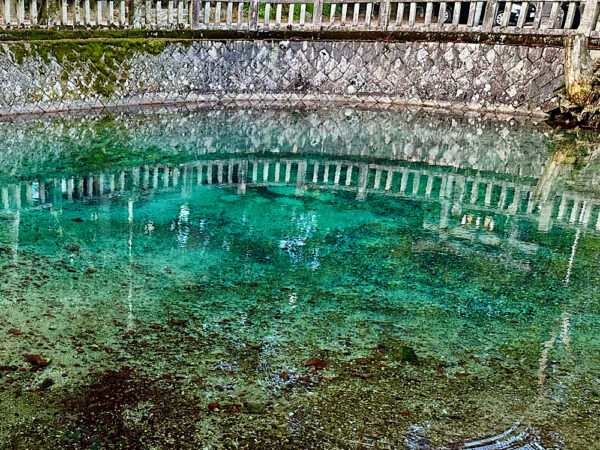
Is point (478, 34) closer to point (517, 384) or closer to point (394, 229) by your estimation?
point (394, 229)

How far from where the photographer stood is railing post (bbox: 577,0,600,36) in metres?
12.9

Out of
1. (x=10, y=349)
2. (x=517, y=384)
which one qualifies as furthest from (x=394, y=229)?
(x=10, y=349)

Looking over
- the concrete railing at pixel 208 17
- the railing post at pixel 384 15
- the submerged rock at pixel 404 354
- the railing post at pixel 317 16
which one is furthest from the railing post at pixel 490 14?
the submerged rock at pixel 404 354

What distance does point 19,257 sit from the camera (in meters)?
5.24

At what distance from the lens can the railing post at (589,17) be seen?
12891 mm

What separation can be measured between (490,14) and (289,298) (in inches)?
416

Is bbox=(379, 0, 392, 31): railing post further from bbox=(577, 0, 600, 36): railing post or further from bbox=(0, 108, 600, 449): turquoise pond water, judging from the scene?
bbox=(0, 108, 600, 449): turquoise pond water

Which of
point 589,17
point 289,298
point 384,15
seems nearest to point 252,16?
point 384,15

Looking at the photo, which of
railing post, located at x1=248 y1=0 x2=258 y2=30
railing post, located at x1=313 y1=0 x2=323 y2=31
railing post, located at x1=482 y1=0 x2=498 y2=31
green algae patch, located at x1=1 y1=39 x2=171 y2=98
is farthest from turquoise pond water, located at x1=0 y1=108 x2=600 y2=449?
railing post, located at x1=313 y1=0 x2=323 y2=31

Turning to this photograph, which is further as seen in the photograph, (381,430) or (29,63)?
(29,63)

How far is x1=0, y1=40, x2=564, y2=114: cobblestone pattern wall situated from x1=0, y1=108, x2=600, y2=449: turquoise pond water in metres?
3.41

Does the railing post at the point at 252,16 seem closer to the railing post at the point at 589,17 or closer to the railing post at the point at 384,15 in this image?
the railing post at the point at 384,15

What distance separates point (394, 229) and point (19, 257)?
3.37 m

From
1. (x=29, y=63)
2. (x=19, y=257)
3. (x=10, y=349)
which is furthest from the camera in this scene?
(x=29, y=63)
